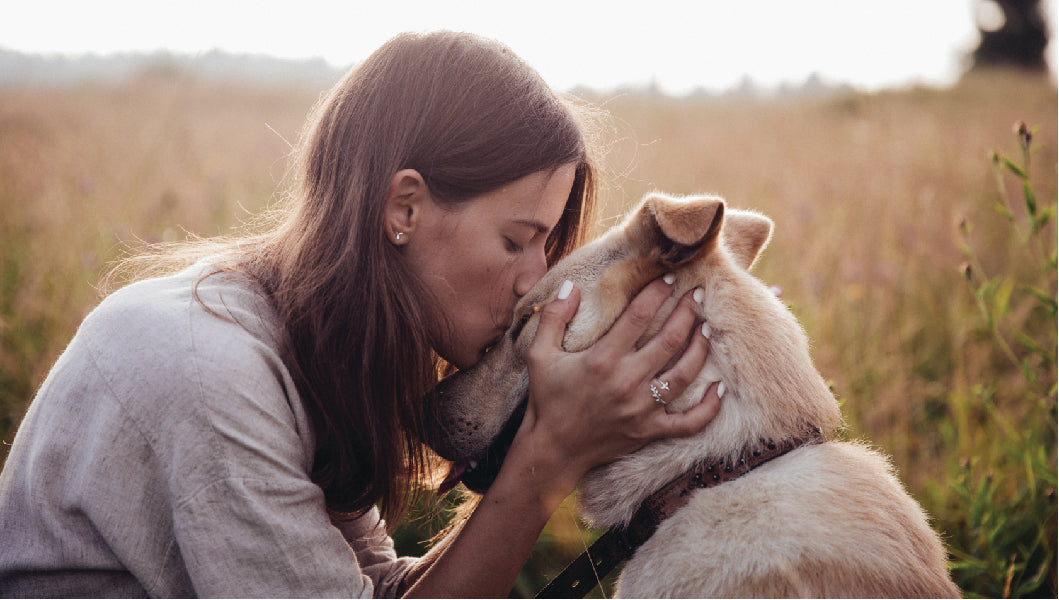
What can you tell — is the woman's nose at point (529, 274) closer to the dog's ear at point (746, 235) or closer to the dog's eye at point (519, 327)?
the dog's eye at point (519, 327)

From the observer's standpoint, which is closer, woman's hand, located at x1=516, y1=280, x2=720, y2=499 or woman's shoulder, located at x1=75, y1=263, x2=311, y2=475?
woman's shoulder, located at x1=75, y1=263, x2=311, y2=475

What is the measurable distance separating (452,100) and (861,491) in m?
1.57

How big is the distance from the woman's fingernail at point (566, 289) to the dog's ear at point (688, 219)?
0.30 meters

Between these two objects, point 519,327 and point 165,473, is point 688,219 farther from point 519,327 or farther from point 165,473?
point 165,473

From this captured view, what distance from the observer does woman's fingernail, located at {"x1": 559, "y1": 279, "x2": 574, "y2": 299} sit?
2008mm

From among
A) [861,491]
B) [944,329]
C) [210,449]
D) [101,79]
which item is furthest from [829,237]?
[101,79]

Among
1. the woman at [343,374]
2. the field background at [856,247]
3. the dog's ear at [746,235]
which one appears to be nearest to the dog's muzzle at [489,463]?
the woman at [343,374]

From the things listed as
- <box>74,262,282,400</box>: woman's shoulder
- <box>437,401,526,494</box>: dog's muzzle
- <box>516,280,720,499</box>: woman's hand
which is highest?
<box>74,262,282,400</box>: woman's shoulder

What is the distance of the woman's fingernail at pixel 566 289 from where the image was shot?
79.0 inches

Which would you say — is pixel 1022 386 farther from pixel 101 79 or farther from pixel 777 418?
pixel 101 79

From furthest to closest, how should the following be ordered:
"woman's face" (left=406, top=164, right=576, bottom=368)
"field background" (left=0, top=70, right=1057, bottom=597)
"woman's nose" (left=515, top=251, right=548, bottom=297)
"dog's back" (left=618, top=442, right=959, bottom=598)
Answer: "field background" (left=0, top=70, right=1057, bottom=597)
"woman's nose" (left=515, top=251, right=548, bottom=297)
"woman's face" (left=406, top=164, right=576, bottom=368)
"dog's back" (left=618, top=442, right=959, bottom=598)

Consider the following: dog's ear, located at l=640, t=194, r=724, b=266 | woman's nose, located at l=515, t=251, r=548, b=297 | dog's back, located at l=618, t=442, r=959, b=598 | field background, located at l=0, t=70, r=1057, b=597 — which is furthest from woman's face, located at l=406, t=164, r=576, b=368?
dog's back, located at l=618, t=442, r=959, b=598

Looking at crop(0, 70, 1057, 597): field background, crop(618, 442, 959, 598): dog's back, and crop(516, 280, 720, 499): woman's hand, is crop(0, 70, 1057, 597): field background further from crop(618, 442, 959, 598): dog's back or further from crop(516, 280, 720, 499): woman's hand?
crop(516, 280, 720, 499): woman's hand

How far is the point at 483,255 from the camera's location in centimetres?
206
